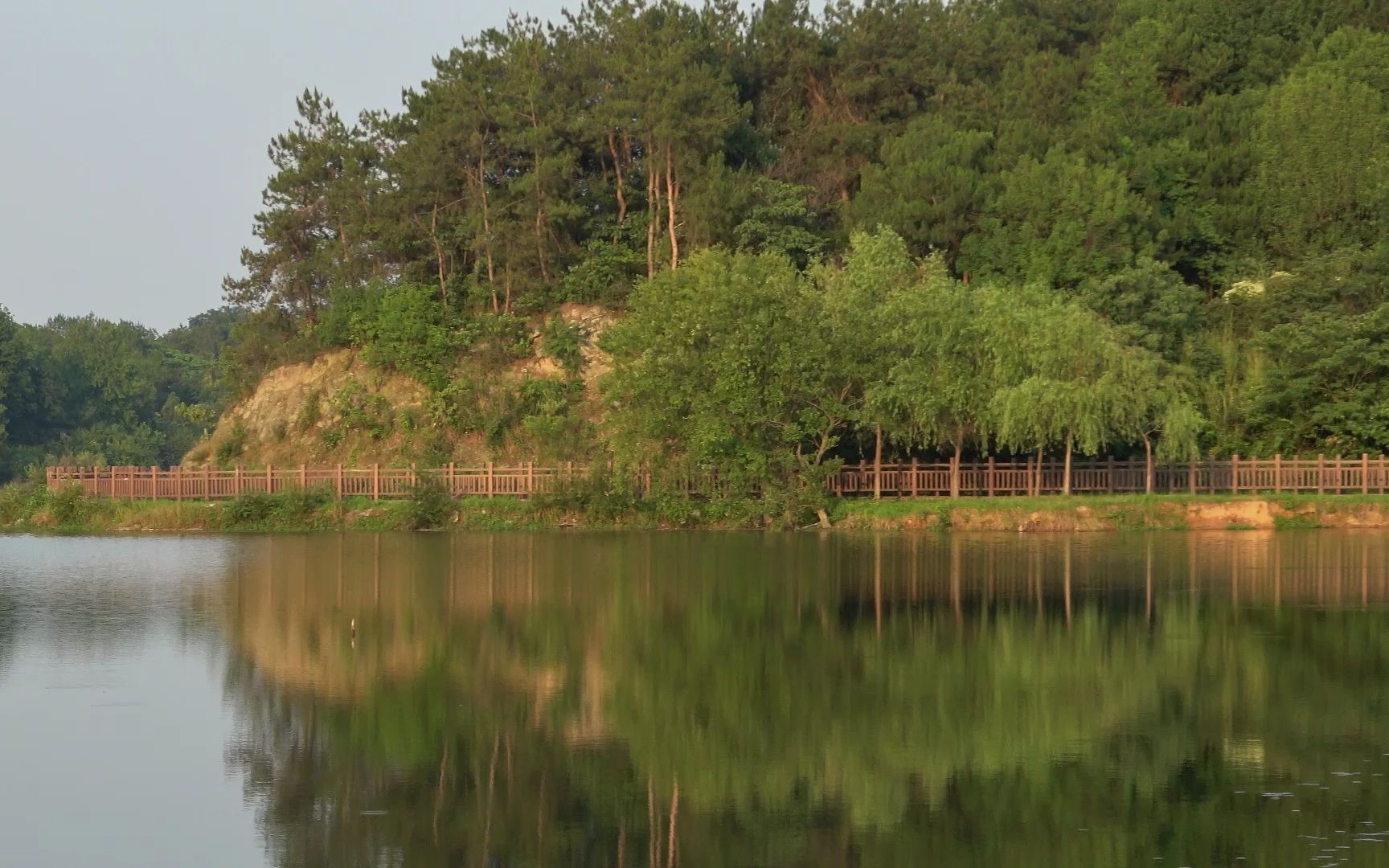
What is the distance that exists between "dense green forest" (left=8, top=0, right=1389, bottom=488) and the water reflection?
20.3 meters

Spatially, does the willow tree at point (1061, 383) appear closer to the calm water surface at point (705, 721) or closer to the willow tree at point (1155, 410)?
the willow tree at point (1155, 410)

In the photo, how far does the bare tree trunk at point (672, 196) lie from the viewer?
70.4 meters

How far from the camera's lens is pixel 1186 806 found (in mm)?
15742

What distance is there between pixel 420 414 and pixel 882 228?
2118 centimetres

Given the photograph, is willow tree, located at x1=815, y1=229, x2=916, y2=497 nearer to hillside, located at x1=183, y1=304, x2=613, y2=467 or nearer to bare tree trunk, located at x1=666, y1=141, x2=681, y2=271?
bare tree trunk, located at x1=666, y1=141, x2=681, y2=271

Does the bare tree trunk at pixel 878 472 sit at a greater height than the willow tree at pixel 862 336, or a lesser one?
lesser

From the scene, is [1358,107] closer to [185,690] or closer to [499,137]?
[499,137]

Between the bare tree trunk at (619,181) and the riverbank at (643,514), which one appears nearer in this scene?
the riverbank at (643,514)

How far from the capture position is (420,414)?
7056cm

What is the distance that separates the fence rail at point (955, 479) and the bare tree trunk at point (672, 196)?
1319 centimetres

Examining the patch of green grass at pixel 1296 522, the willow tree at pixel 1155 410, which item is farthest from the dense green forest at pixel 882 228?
the patch of green grass at pixel 1296 522

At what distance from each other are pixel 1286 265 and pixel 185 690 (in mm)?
58140

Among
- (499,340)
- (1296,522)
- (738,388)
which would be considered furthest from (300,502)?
(1296,522)

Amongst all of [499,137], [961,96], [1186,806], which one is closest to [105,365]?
[499,137]
